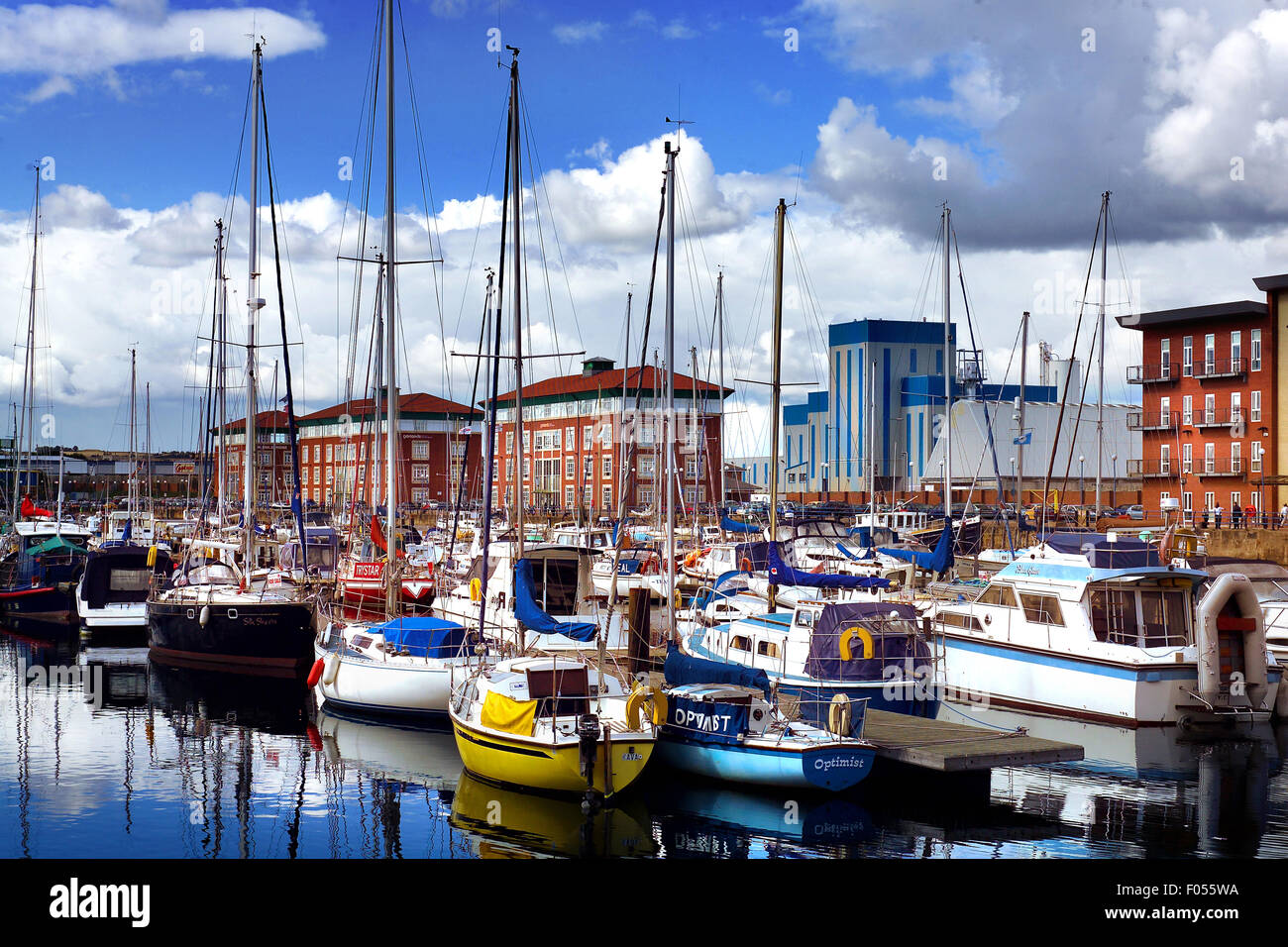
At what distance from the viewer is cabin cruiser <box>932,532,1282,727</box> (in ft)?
85.6

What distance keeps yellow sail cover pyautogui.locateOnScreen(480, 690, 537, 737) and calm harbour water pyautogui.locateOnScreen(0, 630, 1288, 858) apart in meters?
1.24

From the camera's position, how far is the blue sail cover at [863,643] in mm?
24516

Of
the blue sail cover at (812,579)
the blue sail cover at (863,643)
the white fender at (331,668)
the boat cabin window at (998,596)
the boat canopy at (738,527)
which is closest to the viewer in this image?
the blue sail cover at (863,643)

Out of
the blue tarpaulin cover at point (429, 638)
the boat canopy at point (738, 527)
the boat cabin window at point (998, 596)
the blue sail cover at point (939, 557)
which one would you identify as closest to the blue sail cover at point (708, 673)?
the blue tarpaulin cover at point (429, 638)

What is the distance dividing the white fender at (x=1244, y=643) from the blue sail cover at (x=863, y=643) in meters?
6.06

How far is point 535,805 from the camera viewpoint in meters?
20.0

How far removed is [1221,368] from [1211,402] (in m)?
1.93

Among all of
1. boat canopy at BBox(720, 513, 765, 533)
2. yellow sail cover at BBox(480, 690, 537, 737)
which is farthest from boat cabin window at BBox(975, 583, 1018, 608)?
boat canopy at BBox(720, 513, 765, 533)

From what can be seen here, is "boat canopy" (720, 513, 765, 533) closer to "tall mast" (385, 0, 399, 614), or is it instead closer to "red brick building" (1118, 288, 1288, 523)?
"tall mast" (385, 0, 399, 614)

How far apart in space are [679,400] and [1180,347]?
41.8m

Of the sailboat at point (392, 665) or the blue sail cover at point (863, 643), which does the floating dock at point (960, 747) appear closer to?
the blue sail cover at point (863, 643)
